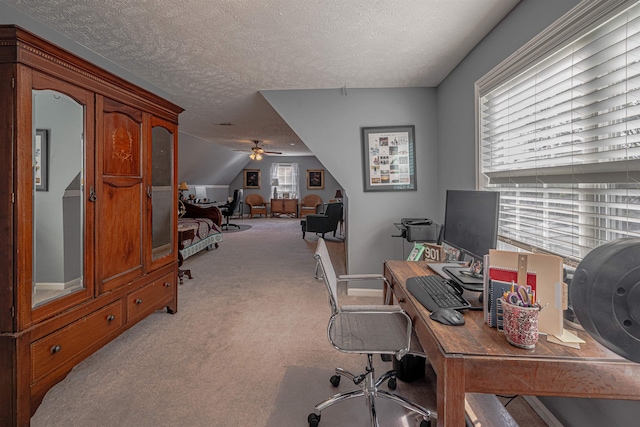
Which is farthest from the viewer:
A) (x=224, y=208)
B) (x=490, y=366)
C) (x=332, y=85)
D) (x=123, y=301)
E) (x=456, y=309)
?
(x=224, y=208)

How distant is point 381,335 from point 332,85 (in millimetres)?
2685

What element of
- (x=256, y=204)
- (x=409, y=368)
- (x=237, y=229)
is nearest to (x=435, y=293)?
(x=409, y=368)

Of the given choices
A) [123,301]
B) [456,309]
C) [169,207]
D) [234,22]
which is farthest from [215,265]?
[456,309]

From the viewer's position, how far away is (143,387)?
187 cm

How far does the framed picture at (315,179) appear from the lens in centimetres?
1158

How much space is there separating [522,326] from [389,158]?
268 centimetres

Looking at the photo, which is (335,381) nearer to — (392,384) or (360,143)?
(392,384)

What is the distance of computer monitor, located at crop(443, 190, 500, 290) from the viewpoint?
138 centimetres

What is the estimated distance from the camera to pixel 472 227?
155 cm

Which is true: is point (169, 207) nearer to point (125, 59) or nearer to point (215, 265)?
point (125, 59)

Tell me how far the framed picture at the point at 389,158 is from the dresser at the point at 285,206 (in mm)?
8099

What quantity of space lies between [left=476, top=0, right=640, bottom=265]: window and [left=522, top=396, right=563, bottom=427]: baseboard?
787 mm

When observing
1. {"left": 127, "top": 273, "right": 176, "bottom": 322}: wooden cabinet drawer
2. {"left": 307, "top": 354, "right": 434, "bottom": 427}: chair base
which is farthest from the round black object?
{"left": 127, "top": 273, "right": 176, "bottom": 322}: wooden cabinet drawer

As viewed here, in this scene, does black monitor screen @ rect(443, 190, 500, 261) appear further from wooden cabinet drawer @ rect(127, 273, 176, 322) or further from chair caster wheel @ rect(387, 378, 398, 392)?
wooden cabinet drawer @ rect(127, 273, 176, 322)
